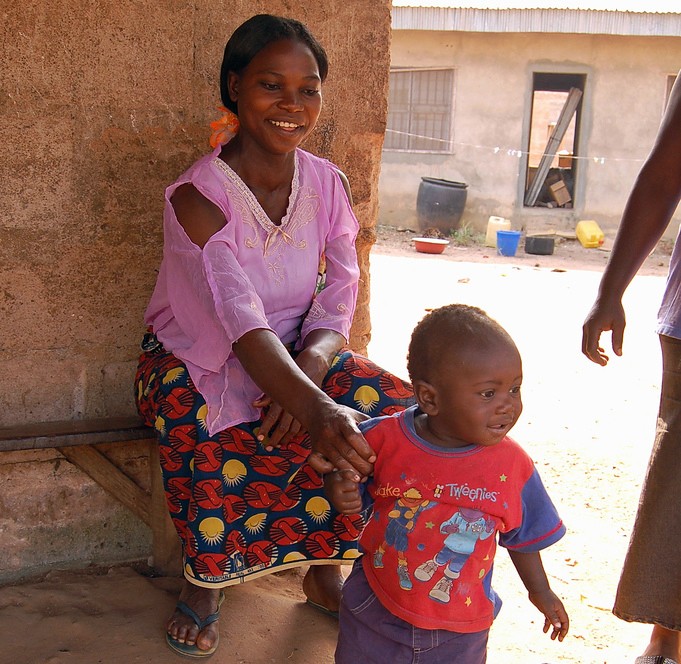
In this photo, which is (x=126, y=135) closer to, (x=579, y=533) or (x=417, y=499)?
(x=417, y=499)

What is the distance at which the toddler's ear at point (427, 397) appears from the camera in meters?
1.82

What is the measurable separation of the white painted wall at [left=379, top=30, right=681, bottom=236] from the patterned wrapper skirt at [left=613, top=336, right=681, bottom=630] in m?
12.9

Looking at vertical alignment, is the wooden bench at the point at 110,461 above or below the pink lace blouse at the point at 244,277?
below

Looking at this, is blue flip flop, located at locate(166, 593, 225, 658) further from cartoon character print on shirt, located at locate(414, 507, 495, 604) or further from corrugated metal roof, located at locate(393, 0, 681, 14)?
corrugated metal roof, located at locate(393, 0, 681, 14)

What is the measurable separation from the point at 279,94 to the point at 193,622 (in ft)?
4.87

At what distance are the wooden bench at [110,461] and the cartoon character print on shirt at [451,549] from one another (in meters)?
1.17

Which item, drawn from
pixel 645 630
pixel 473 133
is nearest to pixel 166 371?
pixel 645 630

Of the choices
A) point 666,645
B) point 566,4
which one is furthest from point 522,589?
point 566,4

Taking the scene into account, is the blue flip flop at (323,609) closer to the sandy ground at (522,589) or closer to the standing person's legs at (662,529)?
the sandy ground at (522,589)

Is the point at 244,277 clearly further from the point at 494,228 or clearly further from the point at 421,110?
the point at 421,110

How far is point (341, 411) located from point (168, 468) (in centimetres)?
74

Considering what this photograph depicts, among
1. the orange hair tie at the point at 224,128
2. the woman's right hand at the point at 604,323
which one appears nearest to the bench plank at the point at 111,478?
the orange hair tie at the point at 224,128

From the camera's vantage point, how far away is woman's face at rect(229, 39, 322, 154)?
2.43 metres

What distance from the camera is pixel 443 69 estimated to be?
1493 cm
